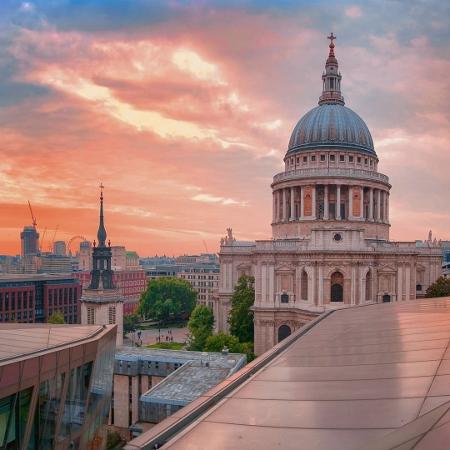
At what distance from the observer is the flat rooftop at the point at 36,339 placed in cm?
1636

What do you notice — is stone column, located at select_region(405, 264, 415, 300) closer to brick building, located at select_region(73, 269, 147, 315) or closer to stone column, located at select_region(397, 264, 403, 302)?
stone column, located at select_region(397, 264, 403, 302)

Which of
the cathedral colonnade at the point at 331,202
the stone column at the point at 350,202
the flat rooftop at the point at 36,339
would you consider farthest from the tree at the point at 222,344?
the flat rooftop at the point at 36,339

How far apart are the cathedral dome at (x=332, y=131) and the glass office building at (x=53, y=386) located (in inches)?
2433

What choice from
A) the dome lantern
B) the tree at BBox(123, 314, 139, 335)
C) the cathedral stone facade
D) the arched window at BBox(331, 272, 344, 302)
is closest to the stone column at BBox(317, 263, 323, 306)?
the cathedral stone facade

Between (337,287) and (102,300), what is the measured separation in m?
31.4

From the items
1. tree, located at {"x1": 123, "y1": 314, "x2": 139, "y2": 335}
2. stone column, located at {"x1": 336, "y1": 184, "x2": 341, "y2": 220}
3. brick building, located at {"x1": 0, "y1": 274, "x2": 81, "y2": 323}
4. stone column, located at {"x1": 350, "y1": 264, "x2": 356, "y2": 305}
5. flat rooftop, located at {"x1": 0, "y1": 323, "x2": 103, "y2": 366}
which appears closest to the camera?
flat rooftop, located at {"x1": 0, "y1": 323, "x2": 103, "y2": 366}

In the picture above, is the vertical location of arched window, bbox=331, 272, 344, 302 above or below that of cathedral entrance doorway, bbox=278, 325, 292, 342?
above

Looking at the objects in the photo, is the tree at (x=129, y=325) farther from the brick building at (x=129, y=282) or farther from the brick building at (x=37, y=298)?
the brick building at (x=129, y=282)

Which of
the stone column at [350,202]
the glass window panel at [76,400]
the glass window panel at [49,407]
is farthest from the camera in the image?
the stone column at [350,202]

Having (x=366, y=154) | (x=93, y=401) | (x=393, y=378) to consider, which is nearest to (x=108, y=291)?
(x=366, y=154)

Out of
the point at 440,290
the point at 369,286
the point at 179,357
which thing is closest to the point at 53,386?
the point at 179,357

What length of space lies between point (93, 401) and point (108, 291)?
50175 millimetres

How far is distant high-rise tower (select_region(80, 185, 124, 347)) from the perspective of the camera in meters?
70.1

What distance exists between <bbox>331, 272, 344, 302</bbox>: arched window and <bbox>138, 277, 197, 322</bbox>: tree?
5949cm
